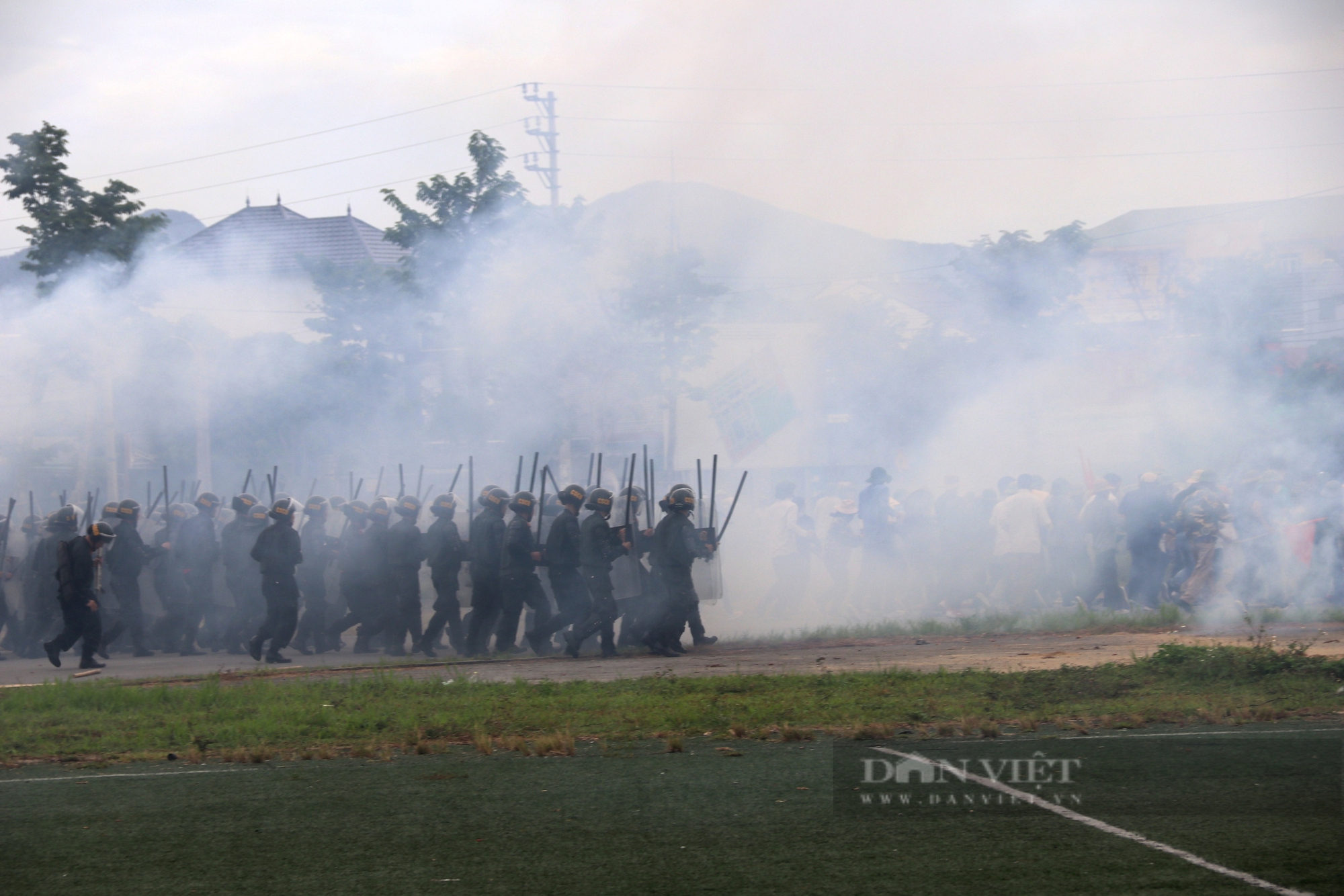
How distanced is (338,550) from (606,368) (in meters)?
7.18

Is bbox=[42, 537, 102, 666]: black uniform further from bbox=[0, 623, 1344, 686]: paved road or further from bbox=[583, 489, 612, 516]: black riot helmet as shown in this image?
bbox=[583, 489, 612, 516]: black riot helmet

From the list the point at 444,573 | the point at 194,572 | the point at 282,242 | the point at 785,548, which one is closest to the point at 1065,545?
the point at 785,548

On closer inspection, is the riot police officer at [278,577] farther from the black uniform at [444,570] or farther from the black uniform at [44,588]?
the black uniform at [44,588]

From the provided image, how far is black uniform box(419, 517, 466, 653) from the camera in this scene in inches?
493

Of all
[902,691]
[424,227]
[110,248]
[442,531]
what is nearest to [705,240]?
[424,227]

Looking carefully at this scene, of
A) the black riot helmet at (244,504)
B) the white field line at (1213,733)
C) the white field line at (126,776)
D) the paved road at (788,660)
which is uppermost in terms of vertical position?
the black riot helmet at (244,504)

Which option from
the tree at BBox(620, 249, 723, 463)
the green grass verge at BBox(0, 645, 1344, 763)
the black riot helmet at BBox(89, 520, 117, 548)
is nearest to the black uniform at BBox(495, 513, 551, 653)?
the green grass verge at BBox(0, 645, 1344, 763)

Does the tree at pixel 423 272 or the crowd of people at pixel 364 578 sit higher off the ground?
the tree at pixel 423 272

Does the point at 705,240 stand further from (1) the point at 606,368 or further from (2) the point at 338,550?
(2) the point at 338,550

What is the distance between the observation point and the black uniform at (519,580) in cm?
→ 1191

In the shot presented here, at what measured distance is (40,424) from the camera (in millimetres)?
18734

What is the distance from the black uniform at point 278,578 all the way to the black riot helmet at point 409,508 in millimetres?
1347

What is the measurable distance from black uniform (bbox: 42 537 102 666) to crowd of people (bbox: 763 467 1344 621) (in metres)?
7.55

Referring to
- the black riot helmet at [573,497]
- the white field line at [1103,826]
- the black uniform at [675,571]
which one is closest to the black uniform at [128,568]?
the black riot helmet at [573,497]
